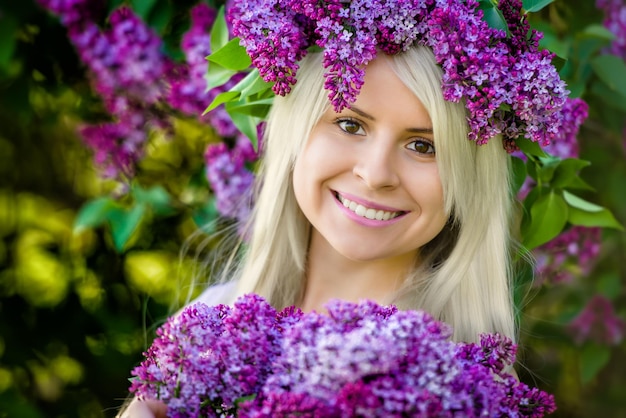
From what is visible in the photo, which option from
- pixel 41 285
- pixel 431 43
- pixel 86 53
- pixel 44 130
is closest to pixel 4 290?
pixel 41 285

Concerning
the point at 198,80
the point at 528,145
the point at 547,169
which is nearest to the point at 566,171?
the point at 547,169

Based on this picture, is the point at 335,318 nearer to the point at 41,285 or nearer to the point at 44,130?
the point at 41,285

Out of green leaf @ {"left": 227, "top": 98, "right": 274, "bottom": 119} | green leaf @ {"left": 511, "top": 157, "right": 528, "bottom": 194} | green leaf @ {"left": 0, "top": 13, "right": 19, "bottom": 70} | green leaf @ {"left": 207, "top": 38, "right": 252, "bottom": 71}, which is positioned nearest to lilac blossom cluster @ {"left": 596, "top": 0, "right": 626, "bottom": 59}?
green leaf @ {"left": 511, "top": 157, "right": 528, "bottom": 194}

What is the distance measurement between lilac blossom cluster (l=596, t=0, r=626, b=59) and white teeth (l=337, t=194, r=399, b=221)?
99 cm

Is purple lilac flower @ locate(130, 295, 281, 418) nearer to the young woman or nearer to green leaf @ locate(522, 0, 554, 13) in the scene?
the young woman

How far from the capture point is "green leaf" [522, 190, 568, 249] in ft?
6.28

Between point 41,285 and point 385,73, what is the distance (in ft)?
6.63

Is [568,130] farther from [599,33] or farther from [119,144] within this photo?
[119,144]

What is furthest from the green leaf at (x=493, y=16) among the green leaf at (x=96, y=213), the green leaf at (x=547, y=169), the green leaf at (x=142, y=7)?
the green leaf at (x=96, y=213)

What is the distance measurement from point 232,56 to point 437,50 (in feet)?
1.33

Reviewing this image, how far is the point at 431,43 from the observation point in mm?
1522

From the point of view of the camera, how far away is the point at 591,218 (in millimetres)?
2041

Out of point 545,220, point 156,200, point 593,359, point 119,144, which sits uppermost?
point 545,220

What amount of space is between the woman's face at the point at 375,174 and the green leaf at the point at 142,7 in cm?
86
